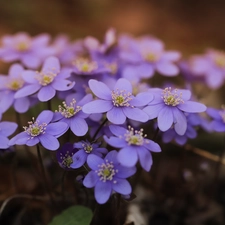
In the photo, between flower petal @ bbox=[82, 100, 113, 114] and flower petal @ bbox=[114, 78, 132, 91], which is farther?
flower petal @ bbox=[114, 78, 132, 91]

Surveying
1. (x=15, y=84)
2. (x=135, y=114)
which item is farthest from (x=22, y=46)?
(x=135, y=114)

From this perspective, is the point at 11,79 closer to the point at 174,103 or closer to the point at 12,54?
the point at 12,54

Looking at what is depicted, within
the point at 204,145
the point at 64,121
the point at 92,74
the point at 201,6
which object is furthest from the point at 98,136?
the point at 201,6

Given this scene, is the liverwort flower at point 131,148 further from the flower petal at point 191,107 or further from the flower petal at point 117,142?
the flower petal at point 191,107

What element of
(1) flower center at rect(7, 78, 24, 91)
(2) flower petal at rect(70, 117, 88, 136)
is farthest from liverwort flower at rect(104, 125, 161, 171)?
(1) flower center at rect(7, 78, 24, 91)

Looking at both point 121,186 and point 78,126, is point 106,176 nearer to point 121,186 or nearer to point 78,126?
point 121,186

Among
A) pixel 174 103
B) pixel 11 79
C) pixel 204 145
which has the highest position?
pixel 174 103

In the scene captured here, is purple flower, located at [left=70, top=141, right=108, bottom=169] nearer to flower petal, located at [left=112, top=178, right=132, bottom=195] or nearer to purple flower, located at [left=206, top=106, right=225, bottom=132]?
flower petal, located at [left=112, top=178, right=132, bottom=195]
